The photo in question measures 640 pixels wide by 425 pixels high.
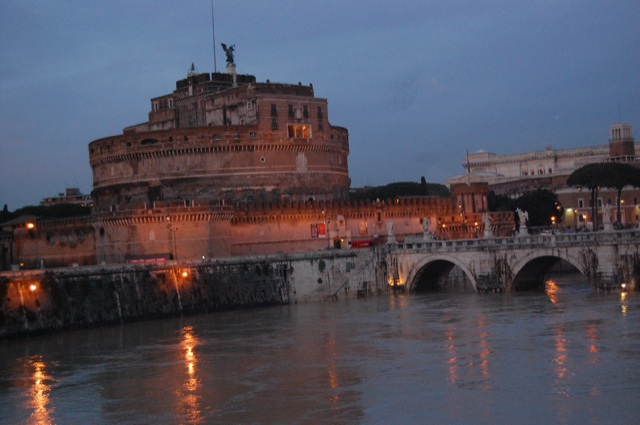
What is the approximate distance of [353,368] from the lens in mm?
40094

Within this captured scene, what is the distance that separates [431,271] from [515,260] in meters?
8.55

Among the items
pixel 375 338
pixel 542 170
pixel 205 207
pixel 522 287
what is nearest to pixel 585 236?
pixel 522 287

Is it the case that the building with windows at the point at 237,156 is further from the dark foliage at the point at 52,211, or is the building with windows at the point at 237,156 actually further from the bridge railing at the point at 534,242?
the dark foliage at the point at 52,211

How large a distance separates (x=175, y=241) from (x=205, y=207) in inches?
110

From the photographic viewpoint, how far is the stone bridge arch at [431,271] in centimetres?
6272

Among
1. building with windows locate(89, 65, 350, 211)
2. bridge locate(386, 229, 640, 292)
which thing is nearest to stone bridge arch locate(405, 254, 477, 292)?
bridge locate(386, 229, 640, 292)

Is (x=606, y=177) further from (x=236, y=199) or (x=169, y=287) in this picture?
(x=169, y=287)

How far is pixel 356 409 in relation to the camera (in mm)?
33406

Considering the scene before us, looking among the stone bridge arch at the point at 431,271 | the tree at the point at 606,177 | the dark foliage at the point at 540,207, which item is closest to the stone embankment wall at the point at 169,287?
the stone bridge arch at the point at 431,271

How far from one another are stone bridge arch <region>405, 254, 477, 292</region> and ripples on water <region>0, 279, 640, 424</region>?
6.14 m

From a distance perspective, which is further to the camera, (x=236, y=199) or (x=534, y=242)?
(x=236, y=199)

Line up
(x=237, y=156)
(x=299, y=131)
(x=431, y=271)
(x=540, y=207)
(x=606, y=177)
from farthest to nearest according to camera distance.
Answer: (x=540, y=207), (x=606, y=177), (x=299, y=131), (x=237, y=156), (x=431, y=271)

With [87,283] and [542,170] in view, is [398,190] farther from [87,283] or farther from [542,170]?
[87,283]

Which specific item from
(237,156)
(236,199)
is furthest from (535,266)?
(237,156)
